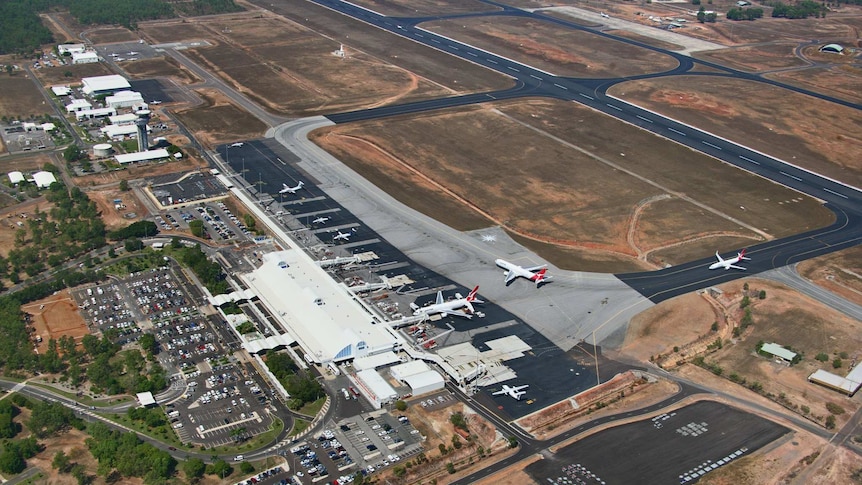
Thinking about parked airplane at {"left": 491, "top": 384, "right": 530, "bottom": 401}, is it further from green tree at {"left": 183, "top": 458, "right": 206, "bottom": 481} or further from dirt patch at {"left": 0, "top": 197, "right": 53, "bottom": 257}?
dirt patch at {"left": 0, "top": 197, "right": 53, "bottom": 257}

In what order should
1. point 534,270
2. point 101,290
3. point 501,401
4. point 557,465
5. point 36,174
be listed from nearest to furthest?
point 557,465
point 501,401
point 101,290
point 534,270
point 36,174

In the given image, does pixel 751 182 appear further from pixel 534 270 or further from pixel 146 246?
pixel 146 246

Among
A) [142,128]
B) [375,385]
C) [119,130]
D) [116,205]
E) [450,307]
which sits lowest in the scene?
[375,385]

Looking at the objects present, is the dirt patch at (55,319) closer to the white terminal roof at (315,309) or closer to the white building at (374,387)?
the white terminal roof at (315,309)

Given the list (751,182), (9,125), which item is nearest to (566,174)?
(751,182)

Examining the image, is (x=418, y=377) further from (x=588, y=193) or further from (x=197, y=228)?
(x=588, y=193)

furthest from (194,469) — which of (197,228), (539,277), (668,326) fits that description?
(668,326)
